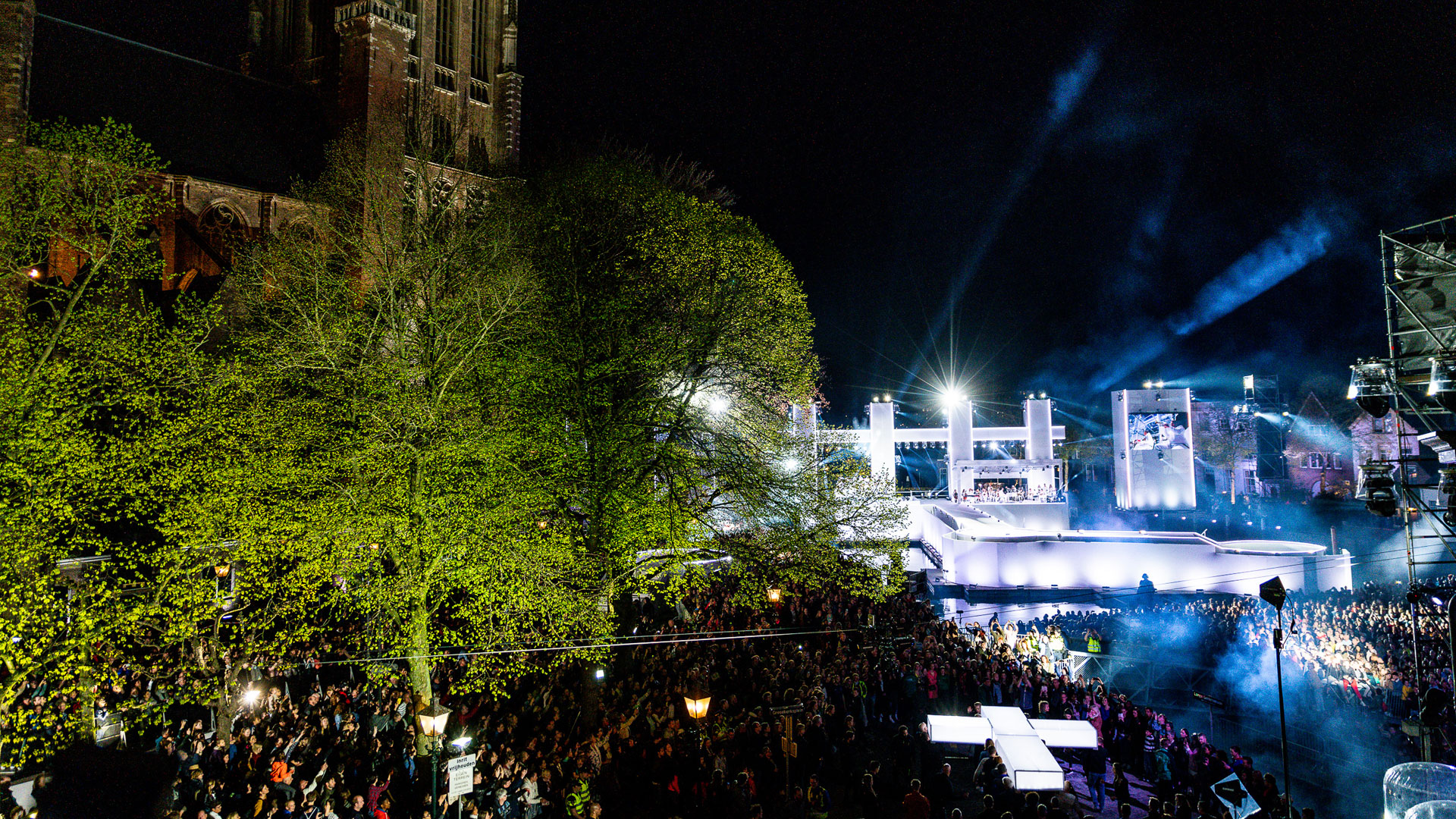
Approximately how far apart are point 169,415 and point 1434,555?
43.9m

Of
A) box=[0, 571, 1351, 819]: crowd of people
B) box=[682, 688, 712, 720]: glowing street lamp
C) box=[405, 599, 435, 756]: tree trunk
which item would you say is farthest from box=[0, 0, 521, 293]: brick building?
box=[682, 688, 712, 720]: glowing street lamp

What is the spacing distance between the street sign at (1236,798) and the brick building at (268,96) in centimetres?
2008

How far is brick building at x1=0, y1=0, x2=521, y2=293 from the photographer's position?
22797mm

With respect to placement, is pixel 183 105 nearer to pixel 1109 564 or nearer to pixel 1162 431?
pixel 1109 564

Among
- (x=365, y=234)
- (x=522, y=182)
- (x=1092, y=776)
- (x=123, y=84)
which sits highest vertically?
(x=123, y=84)

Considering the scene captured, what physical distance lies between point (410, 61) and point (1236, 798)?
110ft

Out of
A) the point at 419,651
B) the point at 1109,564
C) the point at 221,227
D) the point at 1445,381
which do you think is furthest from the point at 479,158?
the point at 1445,381

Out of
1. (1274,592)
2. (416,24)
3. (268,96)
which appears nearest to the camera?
(1274,592)

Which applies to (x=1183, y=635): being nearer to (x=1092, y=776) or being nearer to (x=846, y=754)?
(x=1092, y=776)

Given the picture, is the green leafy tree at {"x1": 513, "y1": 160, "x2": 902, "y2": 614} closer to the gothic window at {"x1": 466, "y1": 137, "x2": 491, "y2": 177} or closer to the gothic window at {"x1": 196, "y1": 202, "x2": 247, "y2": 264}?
the gothic window at {"x1": 196, "y1": 202, "x2": 247, "y2": 264}

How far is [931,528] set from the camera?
27.6 metres

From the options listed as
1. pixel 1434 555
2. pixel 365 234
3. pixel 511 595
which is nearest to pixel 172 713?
pixel 511 595

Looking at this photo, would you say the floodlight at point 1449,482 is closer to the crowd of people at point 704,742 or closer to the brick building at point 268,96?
the crowd of people at point 704,742

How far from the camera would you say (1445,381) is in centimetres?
790
